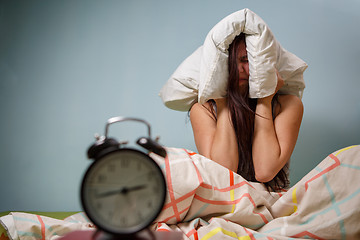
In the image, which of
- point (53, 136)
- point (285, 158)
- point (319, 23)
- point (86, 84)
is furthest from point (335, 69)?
point (53, 136)

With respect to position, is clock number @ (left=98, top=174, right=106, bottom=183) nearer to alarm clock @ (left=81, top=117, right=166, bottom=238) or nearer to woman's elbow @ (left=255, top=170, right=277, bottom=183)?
alarm clock @ (left=81, top=117, right=166, bottom=238)

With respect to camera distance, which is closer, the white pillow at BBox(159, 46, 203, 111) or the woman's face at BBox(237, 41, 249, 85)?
the woman's face at BBox(237, 41, 249, 85)

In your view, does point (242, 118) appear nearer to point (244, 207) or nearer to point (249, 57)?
point (249, 57)

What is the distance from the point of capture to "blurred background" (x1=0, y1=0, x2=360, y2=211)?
6.57 feet

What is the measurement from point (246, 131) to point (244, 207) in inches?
23.3

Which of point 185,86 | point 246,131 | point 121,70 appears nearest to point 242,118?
point 246,131

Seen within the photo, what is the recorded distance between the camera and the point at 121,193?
45cm

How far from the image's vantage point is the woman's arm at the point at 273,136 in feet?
4.44

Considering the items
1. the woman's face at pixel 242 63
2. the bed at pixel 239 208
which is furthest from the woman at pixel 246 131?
the bed at pixel 239 208

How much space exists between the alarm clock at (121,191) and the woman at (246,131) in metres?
0.92

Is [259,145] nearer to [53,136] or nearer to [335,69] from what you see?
[335,69]

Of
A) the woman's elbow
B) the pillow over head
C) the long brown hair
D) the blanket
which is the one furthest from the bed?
the pillow over head

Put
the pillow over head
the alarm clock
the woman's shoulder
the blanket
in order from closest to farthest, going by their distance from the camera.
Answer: the alarm clock < the blanket < the pillow over head < the woman's shoulder

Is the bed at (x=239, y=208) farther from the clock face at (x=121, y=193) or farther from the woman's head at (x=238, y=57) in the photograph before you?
the woman's head at (x=238, y=57)
